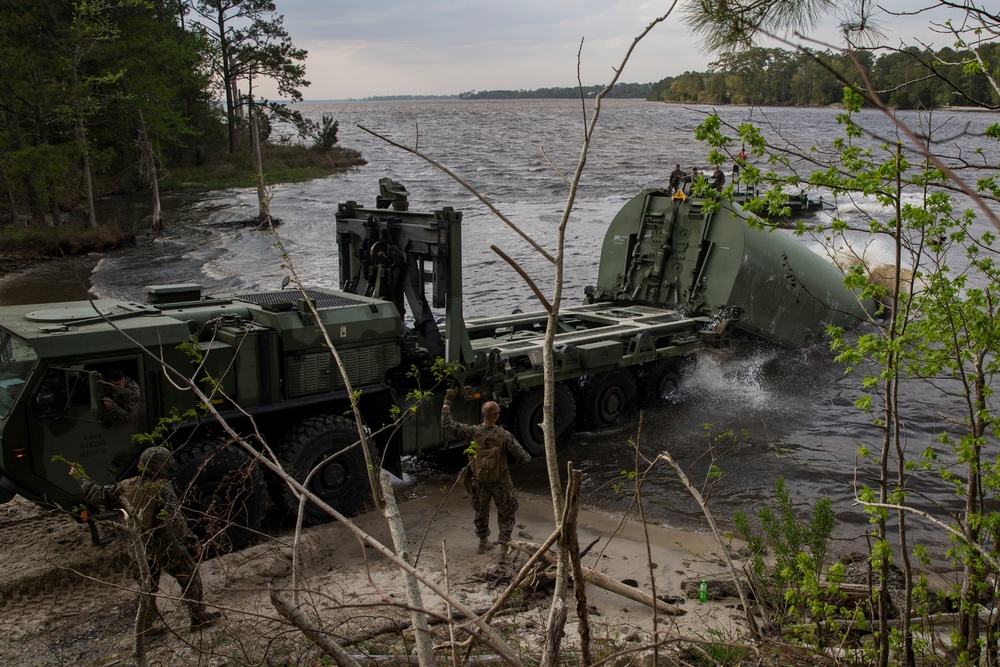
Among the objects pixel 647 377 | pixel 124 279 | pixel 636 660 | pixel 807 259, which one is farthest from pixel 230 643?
pixel 124 279

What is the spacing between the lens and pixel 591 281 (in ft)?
73.5

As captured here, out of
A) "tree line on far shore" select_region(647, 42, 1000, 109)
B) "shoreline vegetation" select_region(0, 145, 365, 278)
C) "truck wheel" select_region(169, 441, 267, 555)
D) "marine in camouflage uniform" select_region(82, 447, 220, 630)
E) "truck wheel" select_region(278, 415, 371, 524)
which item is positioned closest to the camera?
"tree line on far shore" select_region(647, 42, 1000, 109)

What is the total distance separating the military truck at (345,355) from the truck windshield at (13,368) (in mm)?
17

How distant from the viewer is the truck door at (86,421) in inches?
265

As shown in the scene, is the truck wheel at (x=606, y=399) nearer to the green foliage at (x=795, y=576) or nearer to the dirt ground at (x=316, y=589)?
the dirt ground at (x=316, y=589)

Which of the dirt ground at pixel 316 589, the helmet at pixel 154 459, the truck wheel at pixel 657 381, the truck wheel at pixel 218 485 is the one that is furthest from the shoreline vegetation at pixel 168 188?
the truck wheel at pixel 657 381

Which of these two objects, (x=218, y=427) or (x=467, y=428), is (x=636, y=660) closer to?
(x=467, y=428)

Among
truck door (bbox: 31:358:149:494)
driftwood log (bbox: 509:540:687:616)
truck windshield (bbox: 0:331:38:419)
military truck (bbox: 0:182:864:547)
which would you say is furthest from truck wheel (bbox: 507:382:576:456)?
truck windshield (bbox: 0:331:38:419)

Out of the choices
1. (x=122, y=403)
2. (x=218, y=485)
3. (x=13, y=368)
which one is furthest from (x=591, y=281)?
(x=13, y=368)

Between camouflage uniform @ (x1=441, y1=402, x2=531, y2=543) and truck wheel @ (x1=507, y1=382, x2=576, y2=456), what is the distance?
2373mm

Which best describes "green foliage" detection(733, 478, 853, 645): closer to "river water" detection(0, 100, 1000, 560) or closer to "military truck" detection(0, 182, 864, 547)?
"river water" detection(0, 100, 1000, 560)

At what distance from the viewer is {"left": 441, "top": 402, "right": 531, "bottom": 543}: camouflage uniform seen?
739cm

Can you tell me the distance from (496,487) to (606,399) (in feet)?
12.6

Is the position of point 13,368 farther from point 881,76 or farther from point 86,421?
point 881,76
